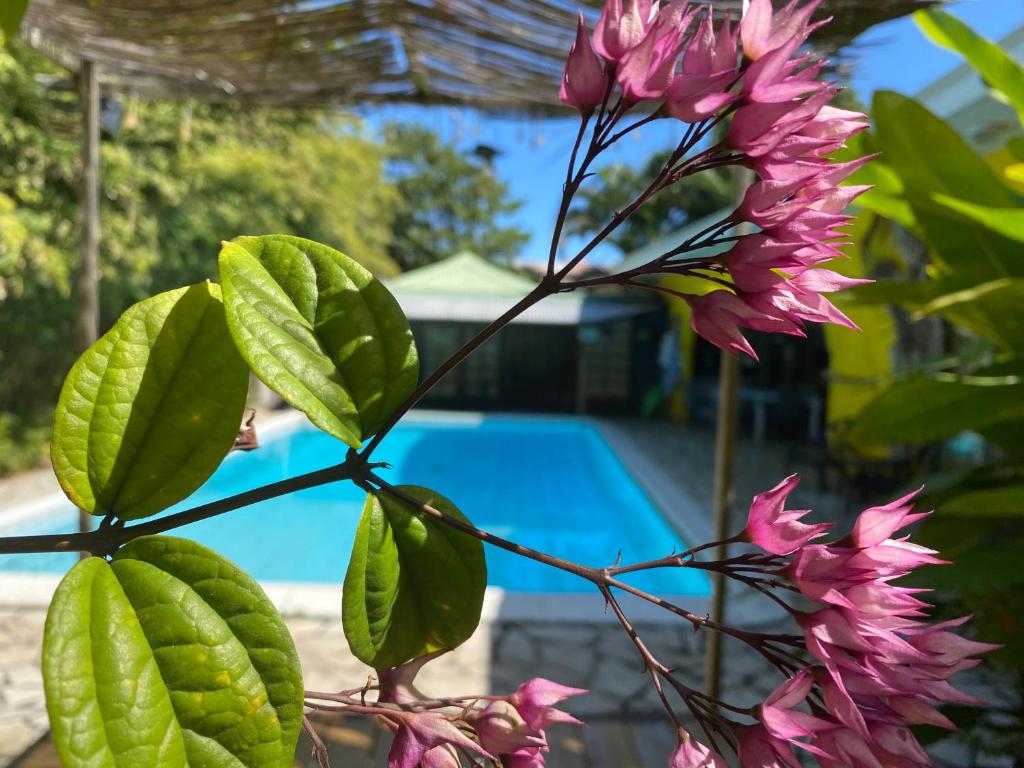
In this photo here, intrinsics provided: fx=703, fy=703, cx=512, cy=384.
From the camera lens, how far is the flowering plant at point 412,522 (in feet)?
0.93

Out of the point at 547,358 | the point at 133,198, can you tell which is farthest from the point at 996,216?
the point at 547,358

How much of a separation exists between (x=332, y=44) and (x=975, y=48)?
1.69 metres

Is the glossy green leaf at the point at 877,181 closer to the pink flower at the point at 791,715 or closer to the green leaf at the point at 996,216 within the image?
the green leaf at the point at 996,216

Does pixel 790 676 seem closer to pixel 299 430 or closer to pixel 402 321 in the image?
pixel 402 321

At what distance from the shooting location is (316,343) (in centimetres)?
36

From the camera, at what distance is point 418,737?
34 cm

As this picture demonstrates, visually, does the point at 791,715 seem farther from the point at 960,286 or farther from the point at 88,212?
the point at 88,212

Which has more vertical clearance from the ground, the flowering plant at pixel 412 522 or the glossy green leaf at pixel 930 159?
the glossy green leaf at pixel 930 159

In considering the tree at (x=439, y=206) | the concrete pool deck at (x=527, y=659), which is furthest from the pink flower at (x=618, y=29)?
the tree at (x=439, y=206)

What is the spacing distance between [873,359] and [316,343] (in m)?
8.04

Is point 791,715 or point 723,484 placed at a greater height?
point 791,715

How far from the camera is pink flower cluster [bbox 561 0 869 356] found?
30 centimetres

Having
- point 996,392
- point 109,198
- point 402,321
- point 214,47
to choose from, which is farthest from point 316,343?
point 109,198

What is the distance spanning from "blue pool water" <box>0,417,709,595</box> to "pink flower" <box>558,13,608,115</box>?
298cm
